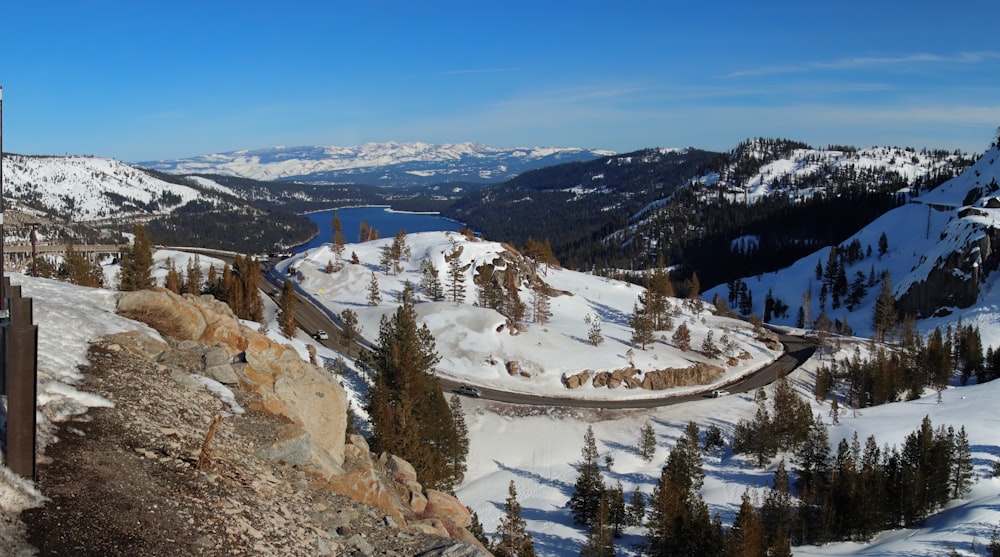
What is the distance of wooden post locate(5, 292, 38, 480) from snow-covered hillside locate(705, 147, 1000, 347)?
128861 mm

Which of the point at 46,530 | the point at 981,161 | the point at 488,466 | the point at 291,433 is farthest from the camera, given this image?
the point at 981,161

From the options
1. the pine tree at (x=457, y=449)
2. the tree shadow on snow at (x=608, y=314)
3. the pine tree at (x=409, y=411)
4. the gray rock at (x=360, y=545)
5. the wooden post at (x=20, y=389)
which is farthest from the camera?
the tree shadow on snow at (x=608, y=314)

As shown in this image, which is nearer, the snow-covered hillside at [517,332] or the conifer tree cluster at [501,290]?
the snow-covered hillside at [517,332]

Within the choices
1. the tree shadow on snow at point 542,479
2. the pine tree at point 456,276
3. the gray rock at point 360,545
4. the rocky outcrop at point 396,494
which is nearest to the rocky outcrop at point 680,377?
the tree shadow on snow at point 542,479

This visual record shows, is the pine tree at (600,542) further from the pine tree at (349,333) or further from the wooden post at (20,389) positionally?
the pine tree at (349,333)

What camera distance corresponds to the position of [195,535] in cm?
1116

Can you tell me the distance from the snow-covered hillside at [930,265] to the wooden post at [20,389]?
423 ft

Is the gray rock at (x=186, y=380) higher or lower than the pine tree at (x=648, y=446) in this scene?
higher

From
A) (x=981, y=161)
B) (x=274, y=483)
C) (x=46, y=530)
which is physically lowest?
(x=274, y=483)

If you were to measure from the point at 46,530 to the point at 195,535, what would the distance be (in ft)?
7.48

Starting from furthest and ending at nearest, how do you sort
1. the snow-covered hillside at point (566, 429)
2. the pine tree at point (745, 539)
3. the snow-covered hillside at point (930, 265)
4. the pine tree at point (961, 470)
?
1. the snow-covered hillside at point (930, 265)
2. the pine tree at point (961, 470)
3. the pine tree at point (745, 539)
4. the snow-covered hillside at point (566, 429)

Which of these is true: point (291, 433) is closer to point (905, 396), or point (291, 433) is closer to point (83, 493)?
point (83, 493)

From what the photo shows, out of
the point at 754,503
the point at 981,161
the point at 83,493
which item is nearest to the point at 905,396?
the point at 754,503

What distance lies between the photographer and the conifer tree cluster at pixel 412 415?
33.4m
